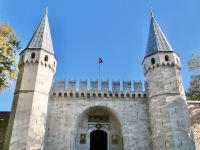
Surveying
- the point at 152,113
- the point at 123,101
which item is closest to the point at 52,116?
the point at 123,101

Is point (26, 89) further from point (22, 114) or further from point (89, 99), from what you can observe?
point (89, 99)

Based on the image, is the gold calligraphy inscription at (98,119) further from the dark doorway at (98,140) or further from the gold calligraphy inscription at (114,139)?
the gold calligraphy inscription at (114,139)

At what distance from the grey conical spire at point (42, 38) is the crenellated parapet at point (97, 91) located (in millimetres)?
3555

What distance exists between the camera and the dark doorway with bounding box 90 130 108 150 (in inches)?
661

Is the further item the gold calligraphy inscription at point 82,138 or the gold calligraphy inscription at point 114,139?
the gold calligraphy inscription at point 114,139

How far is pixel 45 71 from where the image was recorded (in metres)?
16.3

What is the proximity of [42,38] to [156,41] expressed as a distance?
1077 centimetres

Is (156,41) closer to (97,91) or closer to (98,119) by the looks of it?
(97,91)

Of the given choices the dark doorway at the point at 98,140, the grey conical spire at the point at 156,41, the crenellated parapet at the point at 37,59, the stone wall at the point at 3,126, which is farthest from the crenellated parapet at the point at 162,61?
the stone wall at the point at 3,126

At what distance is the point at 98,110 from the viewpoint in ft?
57.7

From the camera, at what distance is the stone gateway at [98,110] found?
13.9m

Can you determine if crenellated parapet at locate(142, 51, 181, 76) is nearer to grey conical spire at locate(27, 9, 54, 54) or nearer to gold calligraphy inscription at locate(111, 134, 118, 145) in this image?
gold calligraphy inscription at locate(111, 134, 118, 145)

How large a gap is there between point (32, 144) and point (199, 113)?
13859 mm

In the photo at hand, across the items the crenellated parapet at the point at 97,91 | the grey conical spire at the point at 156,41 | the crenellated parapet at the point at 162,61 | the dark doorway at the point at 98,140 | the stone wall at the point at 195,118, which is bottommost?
the dark doorway at the point at 98,140
